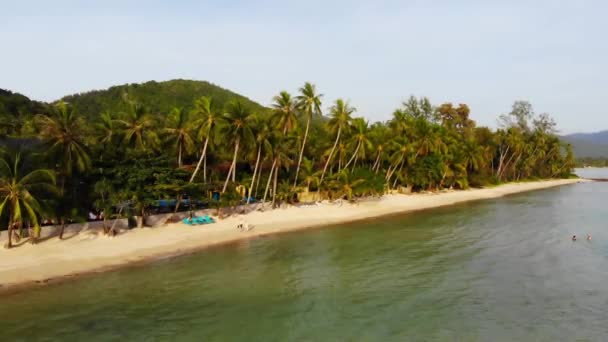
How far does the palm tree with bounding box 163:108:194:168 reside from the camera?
158 feet

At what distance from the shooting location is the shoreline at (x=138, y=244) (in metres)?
27.2

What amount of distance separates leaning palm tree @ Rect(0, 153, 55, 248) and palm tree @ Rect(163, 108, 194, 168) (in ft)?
60.1

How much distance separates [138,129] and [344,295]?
29.7m

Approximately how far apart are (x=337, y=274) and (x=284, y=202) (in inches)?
1068

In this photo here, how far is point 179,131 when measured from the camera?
A: 4838cm

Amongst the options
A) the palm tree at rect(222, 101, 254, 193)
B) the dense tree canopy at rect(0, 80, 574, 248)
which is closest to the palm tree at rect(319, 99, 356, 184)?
the dense tree canopy at rect(0, 80, 574, 248)

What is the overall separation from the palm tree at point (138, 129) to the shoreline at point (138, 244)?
9319mm

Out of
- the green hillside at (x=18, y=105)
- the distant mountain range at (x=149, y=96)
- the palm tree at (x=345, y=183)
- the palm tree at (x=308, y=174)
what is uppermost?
the distant mountain range at (x=149, y=96)

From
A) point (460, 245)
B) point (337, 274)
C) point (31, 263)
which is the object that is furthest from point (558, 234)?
point (31, 263)

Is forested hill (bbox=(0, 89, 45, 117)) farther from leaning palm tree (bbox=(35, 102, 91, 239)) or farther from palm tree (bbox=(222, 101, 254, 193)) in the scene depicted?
palm tree (bbox=(222, 101, 254, 193))

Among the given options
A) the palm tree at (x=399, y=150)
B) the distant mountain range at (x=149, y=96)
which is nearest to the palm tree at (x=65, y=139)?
the distant mountain range at (x=149, y=96)

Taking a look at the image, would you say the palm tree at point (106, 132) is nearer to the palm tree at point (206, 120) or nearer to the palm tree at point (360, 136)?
the palm tree at point (206, 120)

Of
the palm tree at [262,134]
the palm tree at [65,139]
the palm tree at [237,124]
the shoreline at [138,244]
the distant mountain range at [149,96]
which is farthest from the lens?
the distant mountain range at [149,96]

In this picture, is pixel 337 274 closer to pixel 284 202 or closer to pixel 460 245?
pixel 460 245
